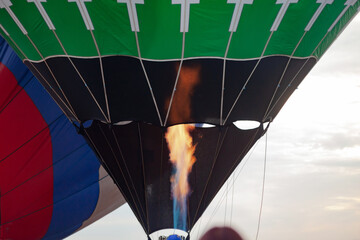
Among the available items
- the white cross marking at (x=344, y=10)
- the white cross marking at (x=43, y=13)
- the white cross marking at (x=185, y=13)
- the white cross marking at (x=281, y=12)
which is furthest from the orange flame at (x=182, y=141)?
the white cross marking at (x=344, y=10)

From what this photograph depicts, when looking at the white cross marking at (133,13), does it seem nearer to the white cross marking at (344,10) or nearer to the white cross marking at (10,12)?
the white cross marking at (10,12)

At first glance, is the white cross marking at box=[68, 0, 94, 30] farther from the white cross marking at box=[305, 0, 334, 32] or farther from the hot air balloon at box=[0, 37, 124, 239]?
the hot air balloon at box=[0, 37, 124, 239]

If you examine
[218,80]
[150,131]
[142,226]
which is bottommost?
[142,226]

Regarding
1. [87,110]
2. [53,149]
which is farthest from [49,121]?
[87,110]

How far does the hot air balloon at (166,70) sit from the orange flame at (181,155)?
7 centimetres

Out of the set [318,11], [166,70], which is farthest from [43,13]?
[318,11]

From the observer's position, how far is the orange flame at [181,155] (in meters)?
8.60

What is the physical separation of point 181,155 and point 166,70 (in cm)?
122

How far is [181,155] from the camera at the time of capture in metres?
8.72

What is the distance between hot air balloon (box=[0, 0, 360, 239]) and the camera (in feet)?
25.8

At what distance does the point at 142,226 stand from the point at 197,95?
1.99 m

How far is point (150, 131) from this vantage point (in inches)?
337

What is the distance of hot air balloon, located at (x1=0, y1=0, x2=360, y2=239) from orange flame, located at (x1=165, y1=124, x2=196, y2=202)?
7 cm

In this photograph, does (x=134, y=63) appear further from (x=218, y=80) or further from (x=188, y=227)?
(x=188, y=227)
